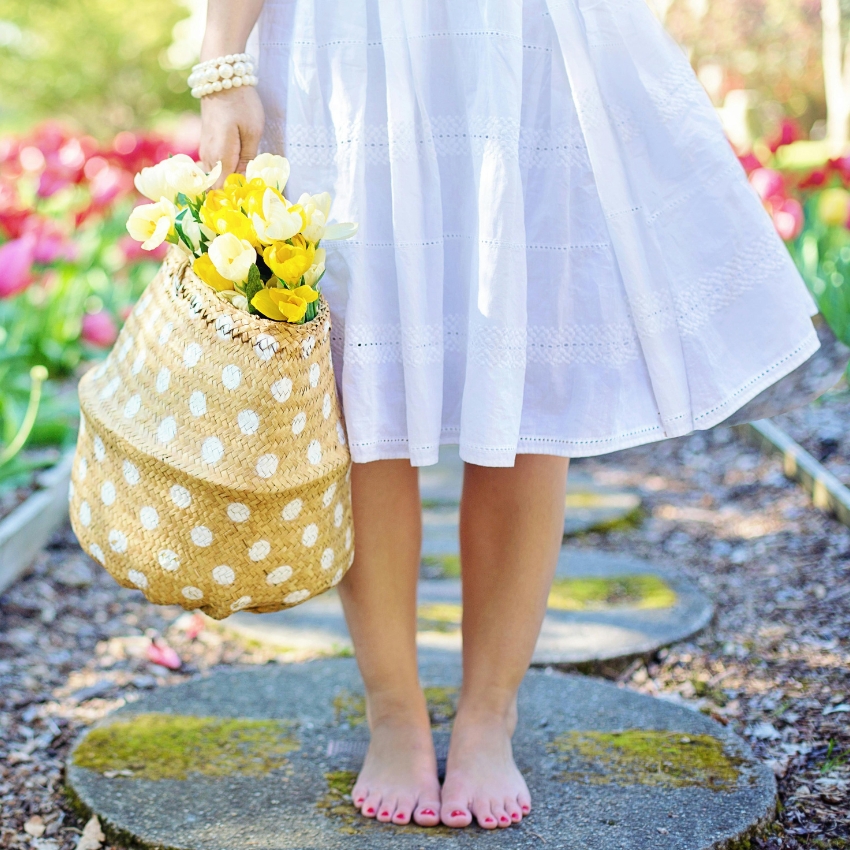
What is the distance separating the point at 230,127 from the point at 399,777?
845 millimetres

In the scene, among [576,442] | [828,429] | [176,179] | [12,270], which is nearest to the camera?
[176,179]

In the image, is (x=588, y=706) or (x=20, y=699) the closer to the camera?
(x=588, y=706)

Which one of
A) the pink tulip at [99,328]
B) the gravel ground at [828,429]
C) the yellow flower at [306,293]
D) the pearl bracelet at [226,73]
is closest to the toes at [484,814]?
the yellow flower at [306,293]

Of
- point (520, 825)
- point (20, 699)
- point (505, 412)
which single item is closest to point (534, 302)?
point (505, 412)

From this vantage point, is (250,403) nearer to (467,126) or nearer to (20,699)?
(467,126)

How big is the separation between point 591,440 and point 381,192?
38cm

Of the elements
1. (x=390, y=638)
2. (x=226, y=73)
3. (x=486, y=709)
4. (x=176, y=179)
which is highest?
(x=226, y=73)

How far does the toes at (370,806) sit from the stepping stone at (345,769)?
0.05 ft

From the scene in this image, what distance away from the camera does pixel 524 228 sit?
52.2 inches

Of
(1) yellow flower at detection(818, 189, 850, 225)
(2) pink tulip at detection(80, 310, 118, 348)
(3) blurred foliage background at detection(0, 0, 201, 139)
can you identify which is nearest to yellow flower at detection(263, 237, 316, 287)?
(2) pink tulip at detection(80, 310, 118, 348)

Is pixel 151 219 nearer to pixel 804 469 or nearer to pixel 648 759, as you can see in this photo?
pixel 648 759

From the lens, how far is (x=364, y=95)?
1.31 metres

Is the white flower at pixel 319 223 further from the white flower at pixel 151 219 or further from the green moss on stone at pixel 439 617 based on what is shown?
the green moss on stone at pixel 439 617

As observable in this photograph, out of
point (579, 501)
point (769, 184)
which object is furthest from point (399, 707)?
point (769, 184)
